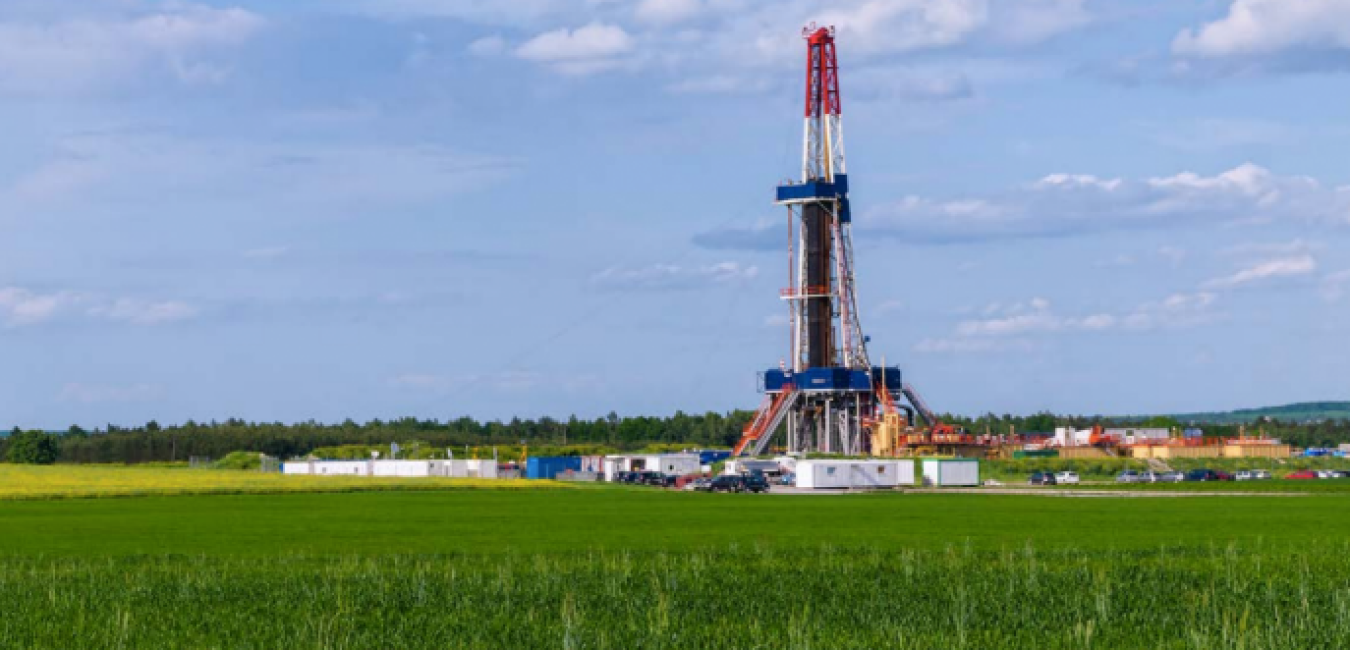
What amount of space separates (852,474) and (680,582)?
111m

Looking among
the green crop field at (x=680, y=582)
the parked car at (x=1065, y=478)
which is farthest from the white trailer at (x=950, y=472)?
the green crop field at (x=680, y=582)

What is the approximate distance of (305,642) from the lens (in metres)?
31.6

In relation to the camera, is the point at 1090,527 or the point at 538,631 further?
the point at 1090,527

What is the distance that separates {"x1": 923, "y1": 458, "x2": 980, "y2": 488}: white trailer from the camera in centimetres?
16100

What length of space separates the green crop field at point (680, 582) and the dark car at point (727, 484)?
56976mm

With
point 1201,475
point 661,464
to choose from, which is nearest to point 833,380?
point 661,464

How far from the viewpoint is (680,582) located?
4481 cm

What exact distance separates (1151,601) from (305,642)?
19.1 m

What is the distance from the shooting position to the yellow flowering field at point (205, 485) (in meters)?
133

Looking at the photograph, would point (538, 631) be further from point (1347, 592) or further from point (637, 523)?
point (637, 523)

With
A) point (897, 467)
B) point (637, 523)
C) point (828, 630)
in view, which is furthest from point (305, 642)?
point (897, 467)

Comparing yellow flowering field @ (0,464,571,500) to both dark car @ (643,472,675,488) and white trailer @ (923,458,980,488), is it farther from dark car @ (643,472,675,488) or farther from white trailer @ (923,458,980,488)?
white trailer @ (923,458,980,488)

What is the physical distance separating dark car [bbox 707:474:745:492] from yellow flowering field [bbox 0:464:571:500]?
1528cm

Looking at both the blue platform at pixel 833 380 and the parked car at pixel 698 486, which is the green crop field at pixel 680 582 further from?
the blue platform at pixel 833 380
